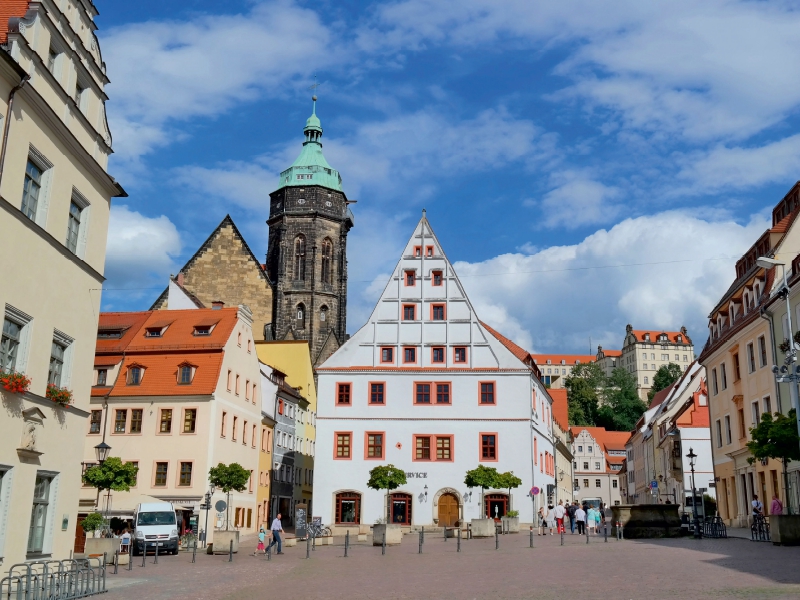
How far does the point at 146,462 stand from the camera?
44188 mm

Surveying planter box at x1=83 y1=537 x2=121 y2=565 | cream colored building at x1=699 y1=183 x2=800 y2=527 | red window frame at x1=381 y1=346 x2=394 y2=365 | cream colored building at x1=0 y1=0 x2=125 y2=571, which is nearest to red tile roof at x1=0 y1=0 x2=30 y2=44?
cream colored building at x1=0 y1=0 x2=125 y2=571

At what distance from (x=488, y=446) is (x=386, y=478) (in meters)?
7.77

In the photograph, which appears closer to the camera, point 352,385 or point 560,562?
point 560,562

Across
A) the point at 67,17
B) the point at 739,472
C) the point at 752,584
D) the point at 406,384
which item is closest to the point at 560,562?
the point at 752,584

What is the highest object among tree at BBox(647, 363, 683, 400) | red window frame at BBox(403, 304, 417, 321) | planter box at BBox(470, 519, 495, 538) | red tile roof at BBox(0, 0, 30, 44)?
tree at BBox(647, 363, 683, 400)

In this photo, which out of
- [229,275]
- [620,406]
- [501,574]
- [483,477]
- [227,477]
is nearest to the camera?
[501,574]

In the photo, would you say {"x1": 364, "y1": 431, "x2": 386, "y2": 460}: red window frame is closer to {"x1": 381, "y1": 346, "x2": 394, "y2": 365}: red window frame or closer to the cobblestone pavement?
Result: {"x1": 381, "y1": 346, "x2": 394, "y2": 365}: red window frame

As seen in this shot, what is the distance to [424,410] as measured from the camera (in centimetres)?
5075

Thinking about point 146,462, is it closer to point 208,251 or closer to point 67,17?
point 67,17

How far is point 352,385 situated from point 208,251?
36095mm

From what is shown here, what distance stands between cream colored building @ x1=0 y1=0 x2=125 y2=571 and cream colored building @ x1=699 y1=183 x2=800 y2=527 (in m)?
25.7

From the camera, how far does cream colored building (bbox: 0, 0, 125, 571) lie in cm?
1777

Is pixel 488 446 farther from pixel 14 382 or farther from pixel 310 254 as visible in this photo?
pixel 310 254

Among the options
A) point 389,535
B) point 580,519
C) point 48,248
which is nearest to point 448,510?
point 580,519
